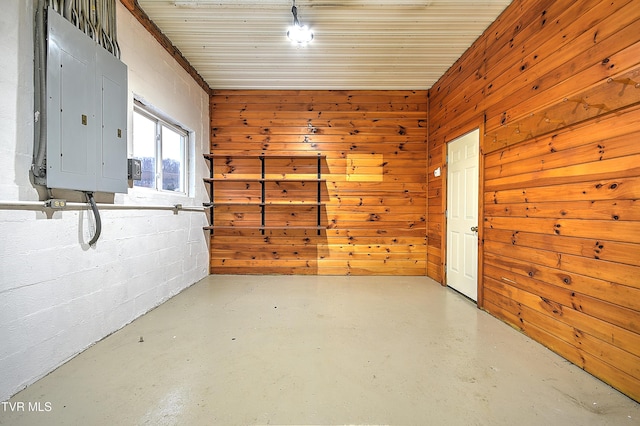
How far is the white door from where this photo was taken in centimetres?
297

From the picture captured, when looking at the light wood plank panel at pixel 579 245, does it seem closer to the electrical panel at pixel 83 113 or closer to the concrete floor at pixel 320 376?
the concrete floor at pixel 320 376

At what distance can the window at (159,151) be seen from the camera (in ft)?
9.09

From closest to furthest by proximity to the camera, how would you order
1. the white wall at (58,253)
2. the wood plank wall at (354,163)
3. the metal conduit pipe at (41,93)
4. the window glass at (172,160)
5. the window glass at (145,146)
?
1. the white wall at (58,253)
2. the metal conduit pipe at (41,93)
3. the window glass at (145,146)
4. the window glass at (172,160)
5. the wood plank wall at (354,163)

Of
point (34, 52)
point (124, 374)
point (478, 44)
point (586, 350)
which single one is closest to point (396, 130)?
point (478, 44)

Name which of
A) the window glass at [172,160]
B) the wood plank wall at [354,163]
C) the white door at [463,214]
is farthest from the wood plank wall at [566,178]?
the window glass at [172,160]

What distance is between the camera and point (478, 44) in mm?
2900

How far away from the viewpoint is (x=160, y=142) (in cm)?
311

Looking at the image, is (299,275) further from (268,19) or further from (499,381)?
(268,19)

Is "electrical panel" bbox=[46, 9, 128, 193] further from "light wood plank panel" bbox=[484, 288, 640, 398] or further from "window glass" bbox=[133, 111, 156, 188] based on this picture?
"light wood plank panel" bbox=[484, 288, 640, 398]

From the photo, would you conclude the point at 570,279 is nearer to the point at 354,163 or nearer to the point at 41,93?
the point at 354,163

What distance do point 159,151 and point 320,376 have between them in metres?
2.97

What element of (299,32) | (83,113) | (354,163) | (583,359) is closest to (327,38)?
(299,32)

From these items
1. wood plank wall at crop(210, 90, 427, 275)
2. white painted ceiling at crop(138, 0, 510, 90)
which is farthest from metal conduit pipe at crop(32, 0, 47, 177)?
wood plank wall at crop(210, 90, 427, 275)

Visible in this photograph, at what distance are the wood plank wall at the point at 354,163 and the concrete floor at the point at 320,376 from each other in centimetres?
154
